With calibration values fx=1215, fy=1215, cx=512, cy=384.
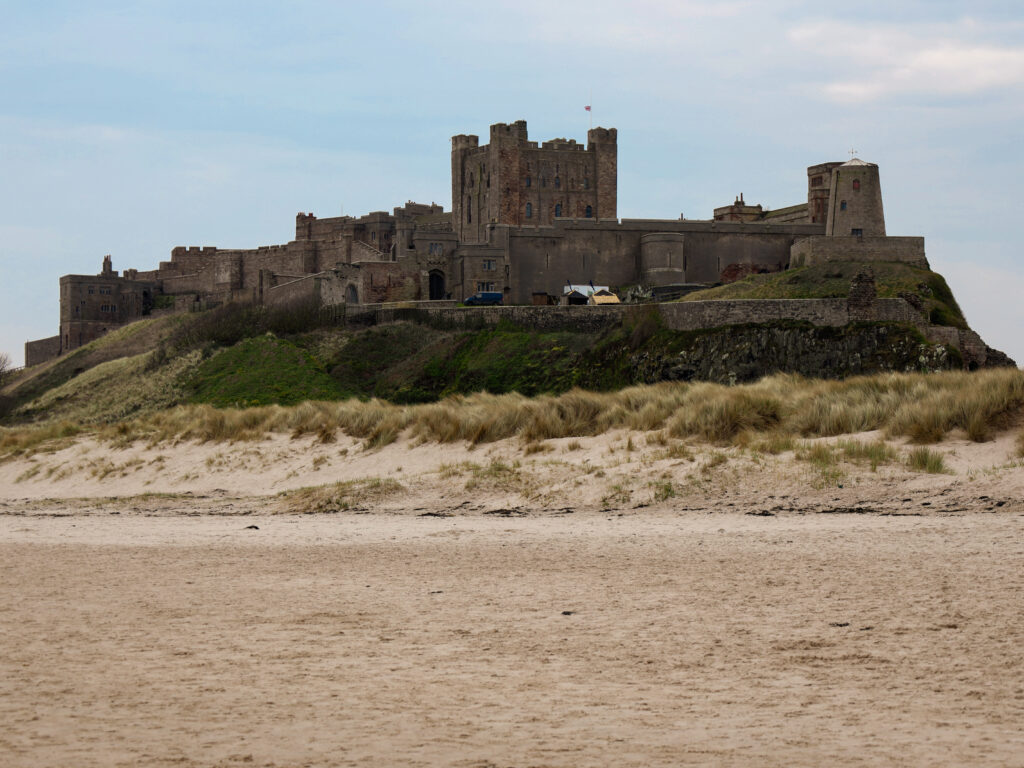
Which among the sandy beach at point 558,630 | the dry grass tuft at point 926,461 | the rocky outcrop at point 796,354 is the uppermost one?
the rocky outcrop at point 796,354

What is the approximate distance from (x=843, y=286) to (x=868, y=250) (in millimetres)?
4968

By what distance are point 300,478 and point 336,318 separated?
27030 mm

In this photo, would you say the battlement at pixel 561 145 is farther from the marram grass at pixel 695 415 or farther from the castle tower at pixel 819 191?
the marram grass at pixel 695 415

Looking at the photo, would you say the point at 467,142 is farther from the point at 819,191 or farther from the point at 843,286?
the point at 843,286

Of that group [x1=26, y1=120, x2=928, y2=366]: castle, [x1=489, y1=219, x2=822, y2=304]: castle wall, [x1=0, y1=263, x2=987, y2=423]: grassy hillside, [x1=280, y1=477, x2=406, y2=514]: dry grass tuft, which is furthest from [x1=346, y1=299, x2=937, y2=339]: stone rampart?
[x1=280, y1=477, x2=406, y2=514]: dry grass tuft

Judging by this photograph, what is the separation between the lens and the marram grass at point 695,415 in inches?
601

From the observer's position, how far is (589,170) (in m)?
74.2

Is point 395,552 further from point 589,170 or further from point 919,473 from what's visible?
point 589,170

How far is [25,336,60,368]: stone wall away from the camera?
256ft

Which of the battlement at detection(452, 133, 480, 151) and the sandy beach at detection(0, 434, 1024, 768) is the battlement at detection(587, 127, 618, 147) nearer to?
the battlement at detection(452, 133, 480, 151)

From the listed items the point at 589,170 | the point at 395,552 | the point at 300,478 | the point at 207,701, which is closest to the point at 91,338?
the point at 589,170

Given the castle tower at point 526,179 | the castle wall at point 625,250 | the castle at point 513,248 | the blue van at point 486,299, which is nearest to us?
the blue van at point 486,299

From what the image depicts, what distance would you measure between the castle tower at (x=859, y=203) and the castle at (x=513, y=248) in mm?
45

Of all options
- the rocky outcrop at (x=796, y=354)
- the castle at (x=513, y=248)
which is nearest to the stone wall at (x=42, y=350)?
the castle at (x=513, y=248)
